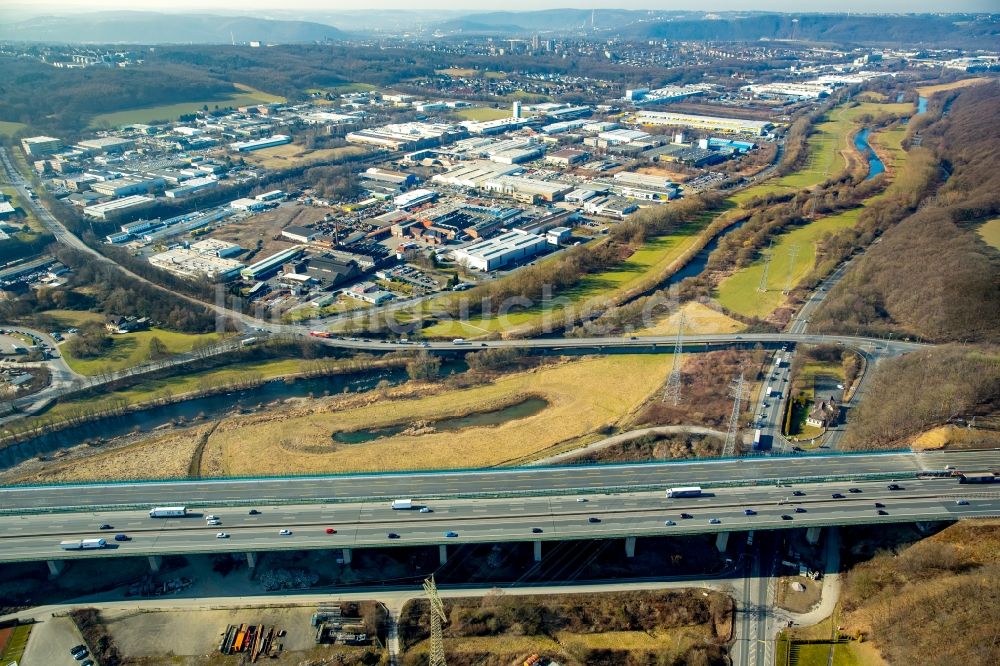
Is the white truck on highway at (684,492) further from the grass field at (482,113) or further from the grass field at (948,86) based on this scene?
the grass field at (948,86)

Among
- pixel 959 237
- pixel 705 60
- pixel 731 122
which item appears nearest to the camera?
pixel 959 237

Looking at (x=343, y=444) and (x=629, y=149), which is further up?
(x=629, y=149)

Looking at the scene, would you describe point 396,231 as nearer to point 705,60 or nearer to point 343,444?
point 343,444

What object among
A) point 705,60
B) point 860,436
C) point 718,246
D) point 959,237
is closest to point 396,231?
point 718,246

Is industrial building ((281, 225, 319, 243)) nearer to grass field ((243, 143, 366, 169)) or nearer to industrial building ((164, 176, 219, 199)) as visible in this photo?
industrial building ((164, 176, 219, 199))

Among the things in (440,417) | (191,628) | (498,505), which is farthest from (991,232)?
(191,628)

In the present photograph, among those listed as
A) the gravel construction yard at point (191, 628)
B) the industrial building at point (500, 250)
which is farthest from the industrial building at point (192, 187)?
A: the gravel construction yard at point (191, 628)

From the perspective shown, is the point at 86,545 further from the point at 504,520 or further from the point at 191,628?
the point at 504,520

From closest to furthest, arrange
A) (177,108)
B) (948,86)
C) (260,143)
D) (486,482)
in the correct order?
1. (486,482)
2. (260,143)
3. (177,108)
4. (948,86)
